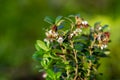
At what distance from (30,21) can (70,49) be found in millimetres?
3870

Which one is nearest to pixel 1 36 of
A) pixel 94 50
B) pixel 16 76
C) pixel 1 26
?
pixel 1 26

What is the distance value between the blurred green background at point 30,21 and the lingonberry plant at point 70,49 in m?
2.93

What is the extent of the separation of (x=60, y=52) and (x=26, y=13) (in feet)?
13.0

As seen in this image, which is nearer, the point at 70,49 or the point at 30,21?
→ the point at 70,49

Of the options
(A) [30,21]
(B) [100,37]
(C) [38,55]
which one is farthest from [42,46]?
(A) [30,21]

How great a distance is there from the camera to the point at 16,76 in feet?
15.4

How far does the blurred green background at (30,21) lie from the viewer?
501 centimetres

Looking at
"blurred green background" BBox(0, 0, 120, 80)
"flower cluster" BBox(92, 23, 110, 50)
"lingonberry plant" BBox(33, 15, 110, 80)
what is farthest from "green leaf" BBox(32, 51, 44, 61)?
"blurred green background" BBox(0, 0, 120, 80)

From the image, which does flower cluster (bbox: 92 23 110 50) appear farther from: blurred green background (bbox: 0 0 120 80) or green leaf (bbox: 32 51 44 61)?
blurred green background (bbox: 0 0 120 80)

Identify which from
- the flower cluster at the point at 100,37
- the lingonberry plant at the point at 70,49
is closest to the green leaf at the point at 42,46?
the lingonberry plant at the point at 70,49

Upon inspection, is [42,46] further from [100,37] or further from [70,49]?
[100,37]

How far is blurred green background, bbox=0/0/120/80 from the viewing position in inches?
197

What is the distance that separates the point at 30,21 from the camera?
566 cm

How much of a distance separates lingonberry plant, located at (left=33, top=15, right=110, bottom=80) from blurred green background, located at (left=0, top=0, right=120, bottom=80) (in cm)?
293
